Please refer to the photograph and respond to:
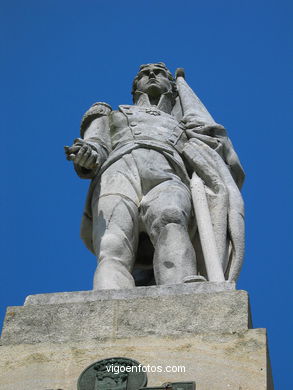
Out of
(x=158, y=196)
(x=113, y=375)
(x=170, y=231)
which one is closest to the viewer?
(x=113, y=375)

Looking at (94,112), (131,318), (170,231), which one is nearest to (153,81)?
(94,112)

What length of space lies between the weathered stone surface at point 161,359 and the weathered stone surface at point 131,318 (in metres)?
0.07

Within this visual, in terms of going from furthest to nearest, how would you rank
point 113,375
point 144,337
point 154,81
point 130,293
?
point 154,81 → point 130,293 → point 144,337 → point 113,375

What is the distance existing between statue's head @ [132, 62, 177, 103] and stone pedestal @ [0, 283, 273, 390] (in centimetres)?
416

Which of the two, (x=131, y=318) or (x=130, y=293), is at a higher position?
(x=130, y=293)

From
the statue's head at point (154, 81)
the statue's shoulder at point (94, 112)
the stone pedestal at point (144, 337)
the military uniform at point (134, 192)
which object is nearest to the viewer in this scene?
the stone pedestal at point (144, 337)

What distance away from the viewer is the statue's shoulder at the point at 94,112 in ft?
32.1

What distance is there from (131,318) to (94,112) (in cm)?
363

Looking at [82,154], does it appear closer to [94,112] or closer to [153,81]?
[94,112]

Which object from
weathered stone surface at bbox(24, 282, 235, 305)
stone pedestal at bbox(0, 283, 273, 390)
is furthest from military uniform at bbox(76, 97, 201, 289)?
stone pedestal at bbox(0, 283, 273, 390)

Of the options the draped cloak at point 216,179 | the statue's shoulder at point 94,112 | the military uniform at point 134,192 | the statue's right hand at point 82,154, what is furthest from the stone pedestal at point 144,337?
the statue's shoulder at point 94,112

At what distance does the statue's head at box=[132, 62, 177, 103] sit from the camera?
35.0 feet

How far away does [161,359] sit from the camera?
20.6 feet

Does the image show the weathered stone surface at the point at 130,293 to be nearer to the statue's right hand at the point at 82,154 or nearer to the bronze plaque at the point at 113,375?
the bronze plaque at the point at 113,375
